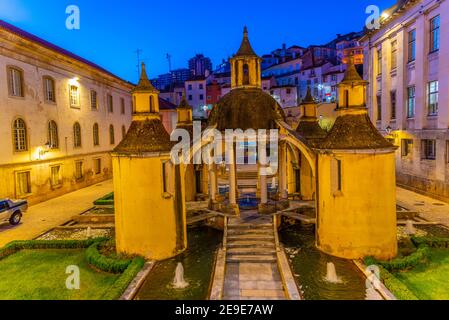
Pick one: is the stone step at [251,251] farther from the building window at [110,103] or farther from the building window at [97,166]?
the building window at [110,103]

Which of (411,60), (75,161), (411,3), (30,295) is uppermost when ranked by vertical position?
(411,3)

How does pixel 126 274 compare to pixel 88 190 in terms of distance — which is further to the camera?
pixel 88 190

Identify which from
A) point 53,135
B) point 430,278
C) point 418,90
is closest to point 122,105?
point 53,135

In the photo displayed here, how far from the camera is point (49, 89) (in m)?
29.2

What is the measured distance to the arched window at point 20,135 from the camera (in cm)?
2480

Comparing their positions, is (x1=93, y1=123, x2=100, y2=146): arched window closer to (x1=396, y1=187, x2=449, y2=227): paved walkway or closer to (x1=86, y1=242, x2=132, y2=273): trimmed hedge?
(x1=86, y1=242, x2=132, y2=273): trimmed hedge

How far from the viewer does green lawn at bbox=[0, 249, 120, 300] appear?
38.0ft

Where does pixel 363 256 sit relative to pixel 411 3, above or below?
below

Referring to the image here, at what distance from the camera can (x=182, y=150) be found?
49.7ft

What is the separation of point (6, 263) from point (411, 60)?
32.4 m

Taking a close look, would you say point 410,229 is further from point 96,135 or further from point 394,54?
point 96,135

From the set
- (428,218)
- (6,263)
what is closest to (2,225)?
(6,263)

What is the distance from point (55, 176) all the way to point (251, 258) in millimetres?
22878
